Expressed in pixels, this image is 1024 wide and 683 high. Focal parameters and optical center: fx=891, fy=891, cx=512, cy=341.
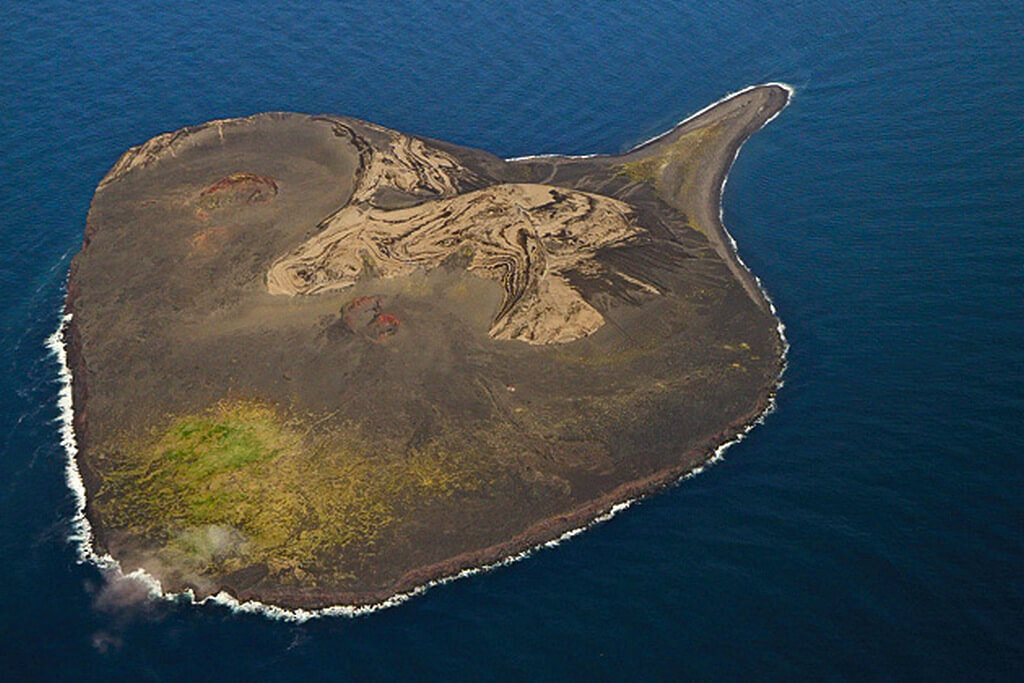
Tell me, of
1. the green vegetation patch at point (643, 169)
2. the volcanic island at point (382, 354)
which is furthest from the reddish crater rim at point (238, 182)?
the green vegetation patch at point (643, 169)

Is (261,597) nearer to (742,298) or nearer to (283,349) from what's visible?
(283,349)

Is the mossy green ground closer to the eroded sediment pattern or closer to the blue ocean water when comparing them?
the blue ocean water

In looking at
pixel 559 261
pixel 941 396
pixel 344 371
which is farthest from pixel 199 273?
pixel 941 396

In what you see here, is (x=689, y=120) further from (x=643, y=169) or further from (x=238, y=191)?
(x=238, y=191)

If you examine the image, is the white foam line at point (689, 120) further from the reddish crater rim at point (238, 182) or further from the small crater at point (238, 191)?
the small crater at point (238, 191)

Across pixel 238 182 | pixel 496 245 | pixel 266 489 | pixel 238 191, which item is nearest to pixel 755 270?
pixel 496 245

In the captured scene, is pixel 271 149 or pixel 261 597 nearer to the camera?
pixel 261 597

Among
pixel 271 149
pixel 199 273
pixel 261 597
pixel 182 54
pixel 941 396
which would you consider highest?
pixel 182 54
